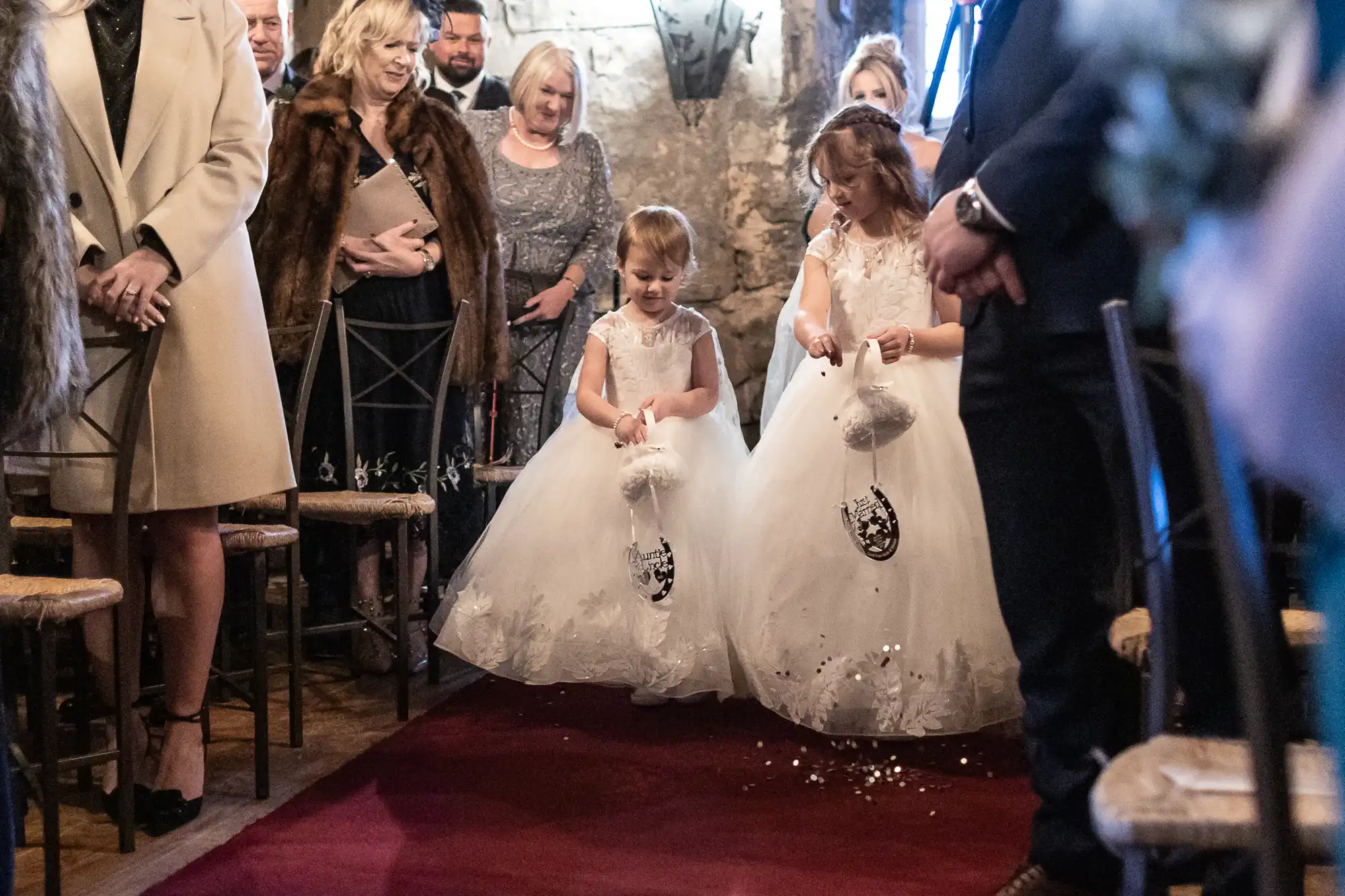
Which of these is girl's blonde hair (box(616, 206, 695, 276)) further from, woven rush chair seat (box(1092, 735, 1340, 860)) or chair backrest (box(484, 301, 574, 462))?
woven rush chair seat (box(1092, 735, 1340, 860))

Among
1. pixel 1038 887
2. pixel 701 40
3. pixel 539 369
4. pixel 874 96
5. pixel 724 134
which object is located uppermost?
pixel 701 40

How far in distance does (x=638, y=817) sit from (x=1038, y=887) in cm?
87

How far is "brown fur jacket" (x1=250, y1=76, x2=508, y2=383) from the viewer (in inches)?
144

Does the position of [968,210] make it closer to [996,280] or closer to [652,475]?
[996,280]

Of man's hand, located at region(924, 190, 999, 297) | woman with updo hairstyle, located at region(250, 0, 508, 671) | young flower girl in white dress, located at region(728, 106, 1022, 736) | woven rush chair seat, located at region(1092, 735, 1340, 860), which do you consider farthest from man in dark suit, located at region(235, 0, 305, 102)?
woven rush chair seat, located at region(1092, 735, 1340, 860)

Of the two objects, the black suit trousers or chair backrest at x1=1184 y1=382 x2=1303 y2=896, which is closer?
chair backrest at x1=1184 y1=382 x2=1303 y2=896

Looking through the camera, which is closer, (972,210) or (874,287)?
Answer: (972,210)

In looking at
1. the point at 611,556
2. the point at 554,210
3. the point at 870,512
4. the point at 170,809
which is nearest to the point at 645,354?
the point at 611,556

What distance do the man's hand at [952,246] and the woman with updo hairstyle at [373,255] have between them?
2053 mm

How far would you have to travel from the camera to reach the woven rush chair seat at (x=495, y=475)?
13.7 ft

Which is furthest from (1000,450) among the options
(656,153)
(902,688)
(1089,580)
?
(656,153)

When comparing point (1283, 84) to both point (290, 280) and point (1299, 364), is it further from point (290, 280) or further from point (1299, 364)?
point (290, 280)

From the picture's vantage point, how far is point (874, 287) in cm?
318

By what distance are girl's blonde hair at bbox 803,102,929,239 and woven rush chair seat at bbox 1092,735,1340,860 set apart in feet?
7.59
